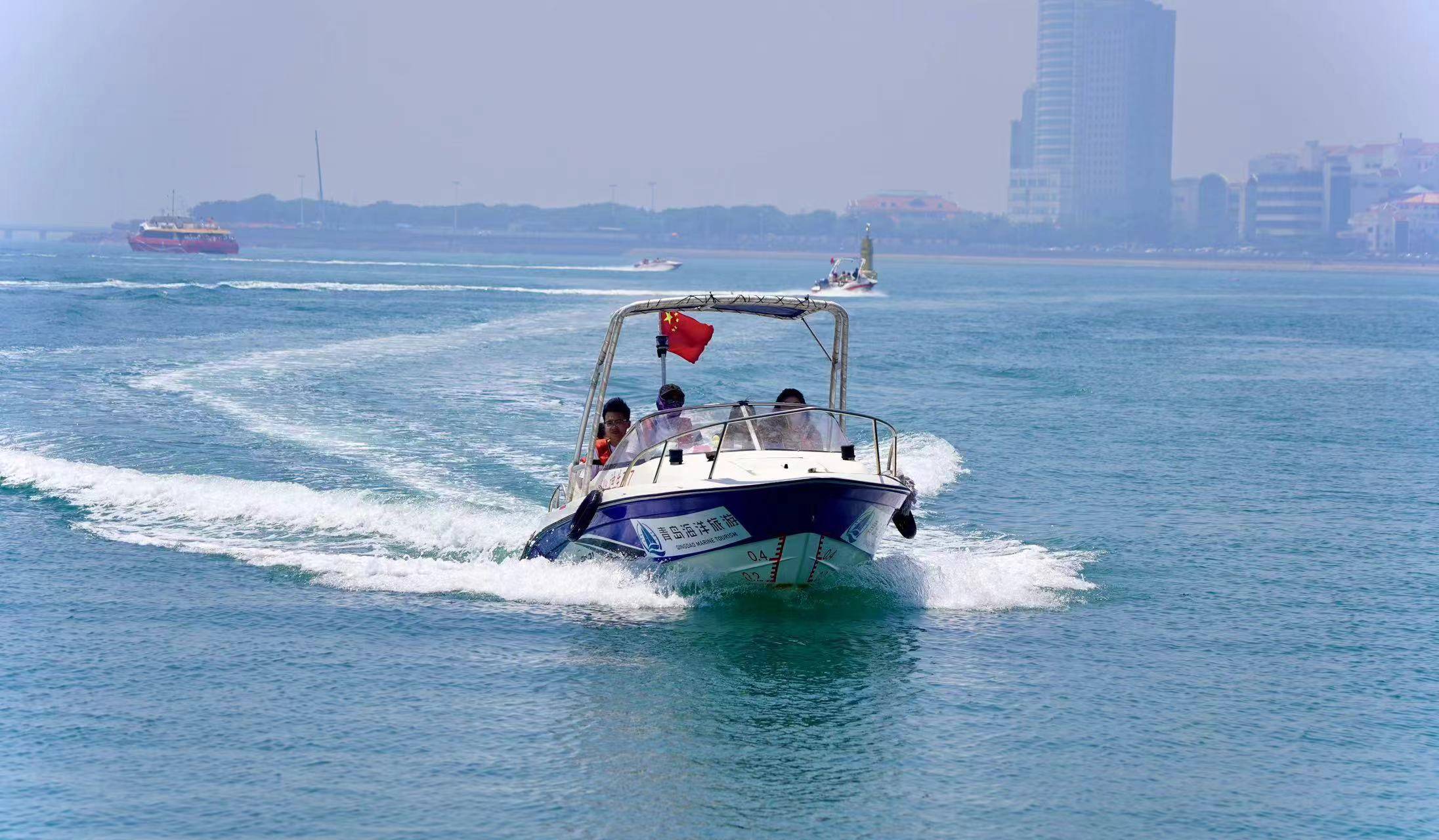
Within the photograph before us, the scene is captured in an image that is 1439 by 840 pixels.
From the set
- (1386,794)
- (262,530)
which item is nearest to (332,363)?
(262,530)

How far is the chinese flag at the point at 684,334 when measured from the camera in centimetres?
1648

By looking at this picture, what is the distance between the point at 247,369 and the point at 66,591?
22.2m

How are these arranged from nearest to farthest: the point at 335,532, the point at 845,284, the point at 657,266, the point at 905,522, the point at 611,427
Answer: the point at 905,522, the point at 611,427, the point at 335,532, the point at 845,284, the point at 657,266

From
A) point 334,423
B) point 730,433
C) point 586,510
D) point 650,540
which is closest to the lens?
point 650,540

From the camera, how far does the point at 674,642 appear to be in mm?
14414

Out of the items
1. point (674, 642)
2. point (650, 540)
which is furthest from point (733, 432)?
point (674, 642)

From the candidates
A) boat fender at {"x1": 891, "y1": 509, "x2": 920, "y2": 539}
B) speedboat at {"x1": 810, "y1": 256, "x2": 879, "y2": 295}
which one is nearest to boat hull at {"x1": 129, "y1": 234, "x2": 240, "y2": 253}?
speedboat at {"x1": 810, "y1": 256, "x2": 879, "y2": 295}

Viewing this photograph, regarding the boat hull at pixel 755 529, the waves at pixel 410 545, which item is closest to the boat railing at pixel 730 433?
the boat hull at pixel 755 529

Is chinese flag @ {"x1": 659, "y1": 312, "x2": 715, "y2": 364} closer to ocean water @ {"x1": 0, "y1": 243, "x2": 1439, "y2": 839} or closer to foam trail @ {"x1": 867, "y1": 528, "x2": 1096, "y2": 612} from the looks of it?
ocean water @ {"x1": 0, "y1": 243, "x2": 1439, "y2": 839}

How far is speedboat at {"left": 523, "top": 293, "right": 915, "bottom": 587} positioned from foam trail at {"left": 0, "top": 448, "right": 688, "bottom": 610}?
0.43 m

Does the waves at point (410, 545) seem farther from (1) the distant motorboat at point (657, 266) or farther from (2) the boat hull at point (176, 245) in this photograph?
(2) the boat hull at point (176, 245)

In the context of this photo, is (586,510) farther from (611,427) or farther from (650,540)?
(611,427)

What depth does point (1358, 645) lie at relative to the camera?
14.9 metres

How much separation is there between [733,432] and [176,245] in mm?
163579
